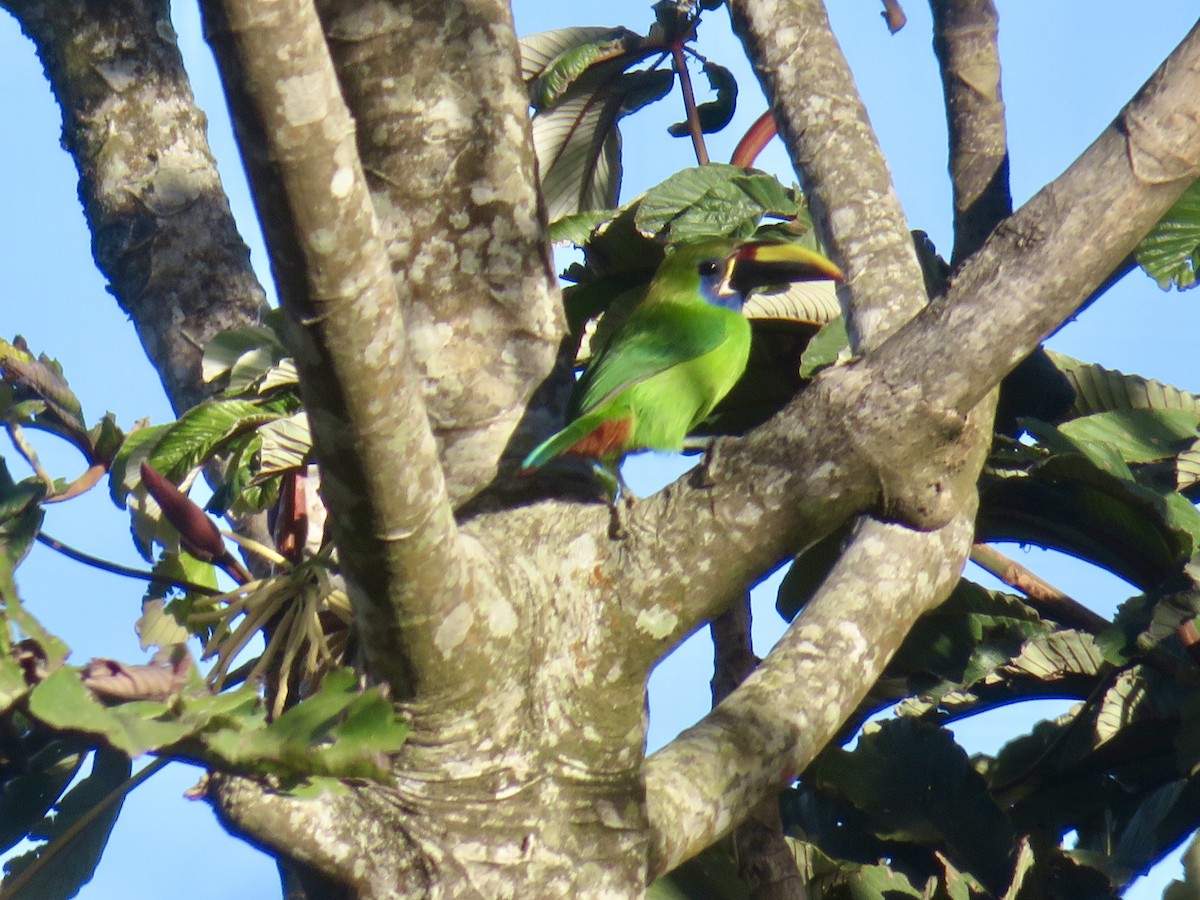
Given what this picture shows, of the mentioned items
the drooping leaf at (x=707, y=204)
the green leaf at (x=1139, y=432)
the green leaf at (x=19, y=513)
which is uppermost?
the drooping leaf at (x=707, y=204)

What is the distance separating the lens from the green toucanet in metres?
2.49

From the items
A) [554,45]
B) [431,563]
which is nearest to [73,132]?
[554,45]

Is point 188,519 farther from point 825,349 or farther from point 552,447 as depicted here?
point 825,349

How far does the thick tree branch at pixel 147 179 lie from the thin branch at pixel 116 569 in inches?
38.9

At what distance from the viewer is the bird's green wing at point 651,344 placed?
250cm

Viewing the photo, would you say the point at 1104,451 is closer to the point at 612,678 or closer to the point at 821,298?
the point at 821,298

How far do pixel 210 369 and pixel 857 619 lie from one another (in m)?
1.46

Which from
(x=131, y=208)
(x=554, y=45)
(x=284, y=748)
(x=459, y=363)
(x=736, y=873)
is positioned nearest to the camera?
(x=284, y=748)

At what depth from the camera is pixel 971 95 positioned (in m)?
3.12

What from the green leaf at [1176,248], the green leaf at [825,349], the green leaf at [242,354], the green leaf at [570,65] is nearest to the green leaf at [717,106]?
the green leaf at [570,65]

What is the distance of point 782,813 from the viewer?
9.86ft

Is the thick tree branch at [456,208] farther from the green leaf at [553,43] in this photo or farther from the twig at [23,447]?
the green leaf at [553,43]

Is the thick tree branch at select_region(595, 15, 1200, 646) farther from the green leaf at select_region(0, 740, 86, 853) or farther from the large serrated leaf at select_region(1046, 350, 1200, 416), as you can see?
the large serrated leaf at select_region(1046, 350, 1200, 416)

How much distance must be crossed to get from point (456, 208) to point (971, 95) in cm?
175
